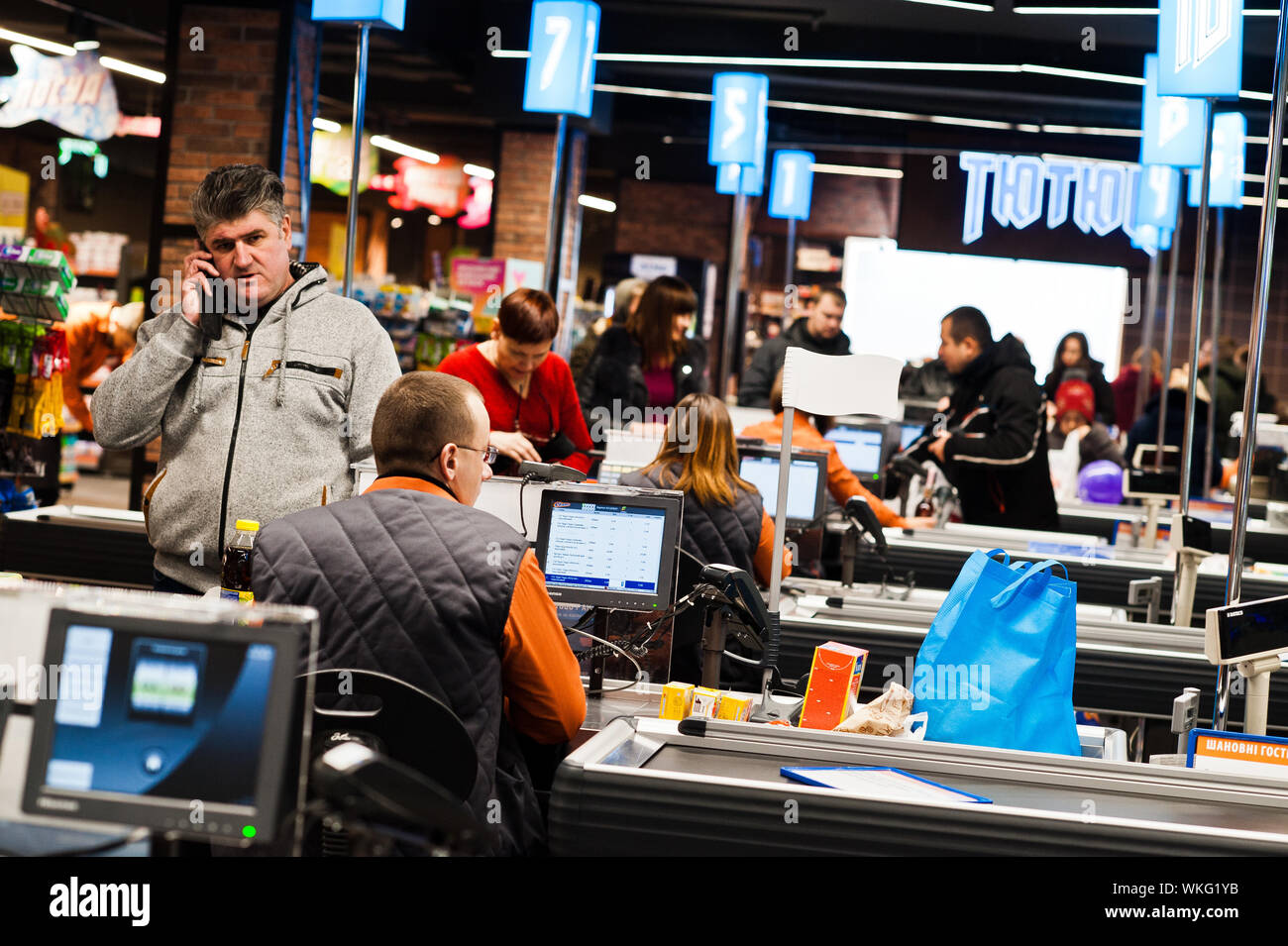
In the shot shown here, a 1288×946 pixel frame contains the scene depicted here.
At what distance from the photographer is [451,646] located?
82.7 inches

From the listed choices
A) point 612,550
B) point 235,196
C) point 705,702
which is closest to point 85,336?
point 235,196

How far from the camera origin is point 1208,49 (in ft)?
12.2

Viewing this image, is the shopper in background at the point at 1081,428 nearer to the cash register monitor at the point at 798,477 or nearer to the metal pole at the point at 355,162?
the cash register monitor at the point at 798,477

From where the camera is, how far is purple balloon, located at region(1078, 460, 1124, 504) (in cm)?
831

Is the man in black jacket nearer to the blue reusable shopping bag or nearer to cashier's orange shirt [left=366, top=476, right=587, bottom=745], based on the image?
the blue reusable shopping bag

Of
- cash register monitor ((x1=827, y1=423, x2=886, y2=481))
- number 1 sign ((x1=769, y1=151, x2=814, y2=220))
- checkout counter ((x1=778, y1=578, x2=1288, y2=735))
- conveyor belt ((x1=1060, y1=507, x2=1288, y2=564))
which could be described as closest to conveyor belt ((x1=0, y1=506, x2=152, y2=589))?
checkout counter ((x1=778, y1=578, x2=1288, y2=735))

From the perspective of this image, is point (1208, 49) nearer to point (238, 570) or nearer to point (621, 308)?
point (238, 570)

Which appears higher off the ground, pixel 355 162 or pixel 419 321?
pixel 355 162

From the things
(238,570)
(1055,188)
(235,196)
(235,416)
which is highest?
(1055,188)

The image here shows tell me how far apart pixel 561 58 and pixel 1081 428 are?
176 inches

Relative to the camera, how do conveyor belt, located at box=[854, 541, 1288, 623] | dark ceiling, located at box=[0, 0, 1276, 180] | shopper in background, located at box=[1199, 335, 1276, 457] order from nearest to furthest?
conveyor belt, located at box=[854, 541, 1288, 623], shopper in background, located at box=[1199, 335, 1276, 457], dark ceiling, located at box=[0, 0, 1276, 180]

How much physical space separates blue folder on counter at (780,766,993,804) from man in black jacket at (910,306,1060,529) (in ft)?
11.7

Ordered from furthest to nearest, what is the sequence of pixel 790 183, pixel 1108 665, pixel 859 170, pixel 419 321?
pixel 859 170 < pixel 790 183 < pixel 419 321 < pixel 1108 665
